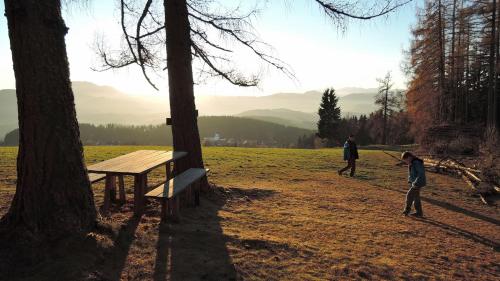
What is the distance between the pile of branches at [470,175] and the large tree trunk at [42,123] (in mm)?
10974

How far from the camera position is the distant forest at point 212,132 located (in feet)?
482

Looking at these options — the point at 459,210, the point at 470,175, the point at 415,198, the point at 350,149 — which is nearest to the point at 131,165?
the point at 415,198

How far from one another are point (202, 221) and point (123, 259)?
2156 mm

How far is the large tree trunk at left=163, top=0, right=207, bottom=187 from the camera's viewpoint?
25.1 ft

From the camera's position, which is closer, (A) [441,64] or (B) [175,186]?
(B) [175,186]

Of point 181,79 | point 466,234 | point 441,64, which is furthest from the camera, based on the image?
point 441,64

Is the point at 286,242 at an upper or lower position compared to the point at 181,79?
lower

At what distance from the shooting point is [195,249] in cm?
492

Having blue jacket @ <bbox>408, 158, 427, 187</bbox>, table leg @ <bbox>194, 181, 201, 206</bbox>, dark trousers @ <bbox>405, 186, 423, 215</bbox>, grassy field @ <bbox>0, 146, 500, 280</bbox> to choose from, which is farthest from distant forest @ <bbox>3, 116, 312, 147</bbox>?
table leg @ <bbox>194, 181, 201, 206</bbox>

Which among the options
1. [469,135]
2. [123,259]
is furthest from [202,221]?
[469,135]

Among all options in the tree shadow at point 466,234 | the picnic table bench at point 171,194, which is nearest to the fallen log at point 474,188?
the tree shadow at point 466,234

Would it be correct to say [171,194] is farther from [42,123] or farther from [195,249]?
[42,123]

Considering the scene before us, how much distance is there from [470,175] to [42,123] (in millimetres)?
14510

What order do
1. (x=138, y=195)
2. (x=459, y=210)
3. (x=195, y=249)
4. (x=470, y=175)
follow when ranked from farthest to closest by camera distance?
(x=470, y=175)
(x=459, y=210)
(x=138, y=195)
(x=195, y=249)
